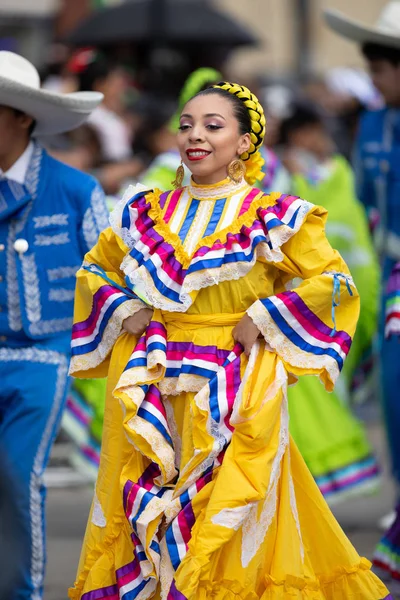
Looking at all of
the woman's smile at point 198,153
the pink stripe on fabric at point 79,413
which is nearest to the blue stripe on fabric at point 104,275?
the woman's smile at point 198,153

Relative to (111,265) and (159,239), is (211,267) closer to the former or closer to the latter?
(159,239)

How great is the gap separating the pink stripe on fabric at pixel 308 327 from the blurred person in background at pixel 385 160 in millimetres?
1985

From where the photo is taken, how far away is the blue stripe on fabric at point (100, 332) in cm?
496

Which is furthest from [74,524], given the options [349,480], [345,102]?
[345,102]

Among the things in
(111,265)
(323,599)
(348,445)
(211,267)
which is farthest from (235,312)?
(348,445)

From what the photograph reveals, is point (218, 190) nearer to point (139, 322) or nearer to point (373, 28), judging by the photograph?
point (139, 322)

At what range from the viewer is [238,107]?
492 centimetres

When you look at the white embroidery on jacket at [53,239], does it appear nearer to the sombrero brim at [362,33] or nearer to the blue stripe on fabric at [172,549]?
the blue stripe on fabric at [172,549]

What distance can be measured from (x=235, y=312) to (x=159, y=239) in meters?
0.36

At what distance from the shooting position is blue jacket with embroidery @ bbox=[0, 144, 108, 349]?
18.1 feet

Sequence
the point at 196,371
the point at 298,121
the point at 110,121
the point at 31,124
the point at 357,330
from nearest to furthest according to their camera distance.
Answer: the point at 196,371 < the point at 31,124 < the point at 357,330 < the point at 298,121 < the point at 110,121

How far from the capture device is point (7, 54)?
5750 mm

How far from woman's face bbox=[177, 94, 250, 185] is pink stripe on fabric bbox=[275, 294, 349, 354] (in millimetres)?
513

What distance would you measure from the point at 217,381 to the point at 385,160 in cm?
290
